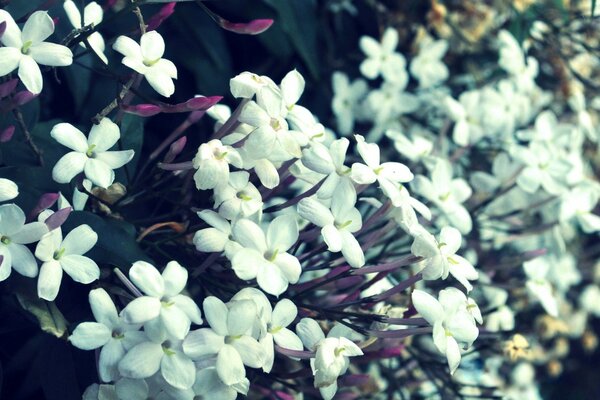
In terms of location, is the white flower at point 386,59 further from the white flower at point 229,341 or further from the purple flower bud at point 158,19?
the white flower at point 229,341

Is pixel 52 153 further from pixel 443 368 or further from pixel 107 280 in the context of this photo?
pixel 443 368

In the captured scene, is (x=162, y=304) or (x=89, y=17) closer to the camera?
Result: (x=162, y=304)

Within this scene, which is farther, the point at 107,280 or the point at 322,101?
the point at 322,101

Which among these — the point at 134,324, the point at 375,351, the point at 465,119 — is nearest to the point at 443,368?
the point at 375,351

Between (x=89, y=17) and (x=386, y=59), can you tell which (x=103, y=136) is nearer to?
(x=89, y=17)

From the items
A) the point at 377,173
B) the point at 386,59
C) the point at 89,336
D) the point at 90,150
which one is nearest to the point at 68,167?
the point at 90,150

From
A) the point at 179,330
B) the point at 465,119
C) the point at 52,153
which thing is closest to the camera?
the point at 179,330

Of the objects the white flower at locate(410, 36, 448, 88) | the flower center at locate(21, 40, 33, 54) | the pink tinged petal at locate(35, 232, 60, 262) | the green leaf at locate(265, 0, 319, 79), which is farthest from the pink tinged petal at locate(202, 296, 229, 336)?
the white flower at locate(410, 36, 448, 88)
